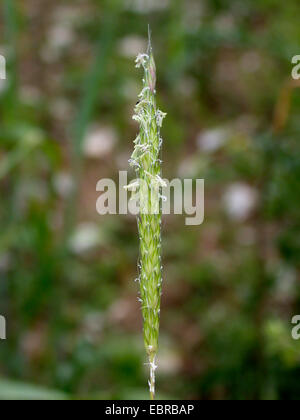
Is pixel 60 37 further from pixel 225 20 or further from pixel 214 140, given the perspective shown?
pixel 214 140

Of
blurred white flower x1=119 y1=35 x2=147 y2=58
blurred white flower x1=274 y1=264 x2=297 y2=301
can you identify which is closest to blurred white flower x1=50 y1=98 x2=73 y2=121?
blurred white flower x1=119 y1=35 x2=147 y2=58

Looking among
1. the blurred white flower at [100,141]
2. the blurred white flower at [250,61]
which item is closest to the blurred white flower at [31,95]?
the blurred white flower at [100,141]

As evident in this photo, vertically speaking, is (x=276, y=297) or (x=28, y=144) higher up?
(x=28, y=144)

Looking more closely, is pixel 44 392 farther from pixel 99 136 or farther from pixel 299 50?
pixel 99 136

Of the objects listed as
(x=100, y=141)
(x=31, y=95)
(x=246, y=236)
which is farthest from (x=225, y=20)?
(x=246, y=236)
